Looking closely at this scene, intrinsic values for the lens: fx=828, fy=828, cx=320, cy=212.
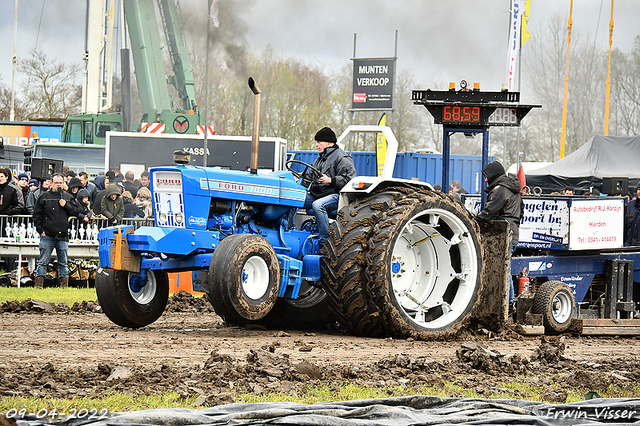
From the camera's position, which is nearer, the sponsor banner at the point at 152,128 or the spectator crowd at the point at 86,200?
the spectator crowd at the point at 86,200

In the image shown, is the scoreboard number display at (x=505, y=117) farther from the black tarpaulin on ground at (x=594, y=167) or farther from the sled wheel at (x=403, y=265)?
the black tarpaulin on ground at (x=594, y=167)

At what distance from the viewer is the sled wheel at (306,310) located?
8.56m

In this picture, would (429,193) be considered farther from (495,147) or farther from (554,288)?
(495,147)

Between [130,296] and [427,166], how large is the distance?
1751 cm

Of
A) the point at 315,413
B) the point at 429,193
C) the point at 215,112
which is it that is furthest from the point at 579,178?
the point at 315,413

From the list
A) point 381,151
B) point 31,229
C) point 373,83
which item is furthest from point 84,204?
point 373,83

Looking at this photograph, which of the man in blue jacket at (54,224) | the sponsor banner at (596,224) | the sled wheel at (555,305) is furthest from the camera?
the man in blue jacket at (54,224)

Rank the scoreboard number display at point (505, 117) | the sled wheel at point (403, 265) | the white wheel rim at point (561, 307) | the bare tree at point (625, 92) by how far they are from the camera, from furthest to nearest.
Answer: the bare tree at point (625, 92) < the scoreboard number display at point (505, 117) < the white wheel rim at point (561, 307) < the sled wheel at point (403, 265)

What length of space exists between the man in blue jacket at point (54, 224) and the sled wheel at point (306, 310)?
607 centimetres

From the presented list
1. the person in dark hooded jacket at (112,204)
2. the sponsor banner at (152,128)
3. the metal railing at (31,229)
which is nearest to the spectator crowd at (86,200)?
the person in dark hooded jacket at (112,204)

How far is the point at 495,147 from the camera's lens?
46.4 meters

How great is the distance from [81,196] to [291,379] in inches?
423

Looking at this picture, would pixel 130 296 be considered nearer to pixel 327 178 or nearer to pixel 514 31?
pixel 327 178

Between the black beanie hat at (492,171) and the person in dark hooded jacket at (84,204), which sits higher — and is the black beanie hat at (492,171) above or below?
above
